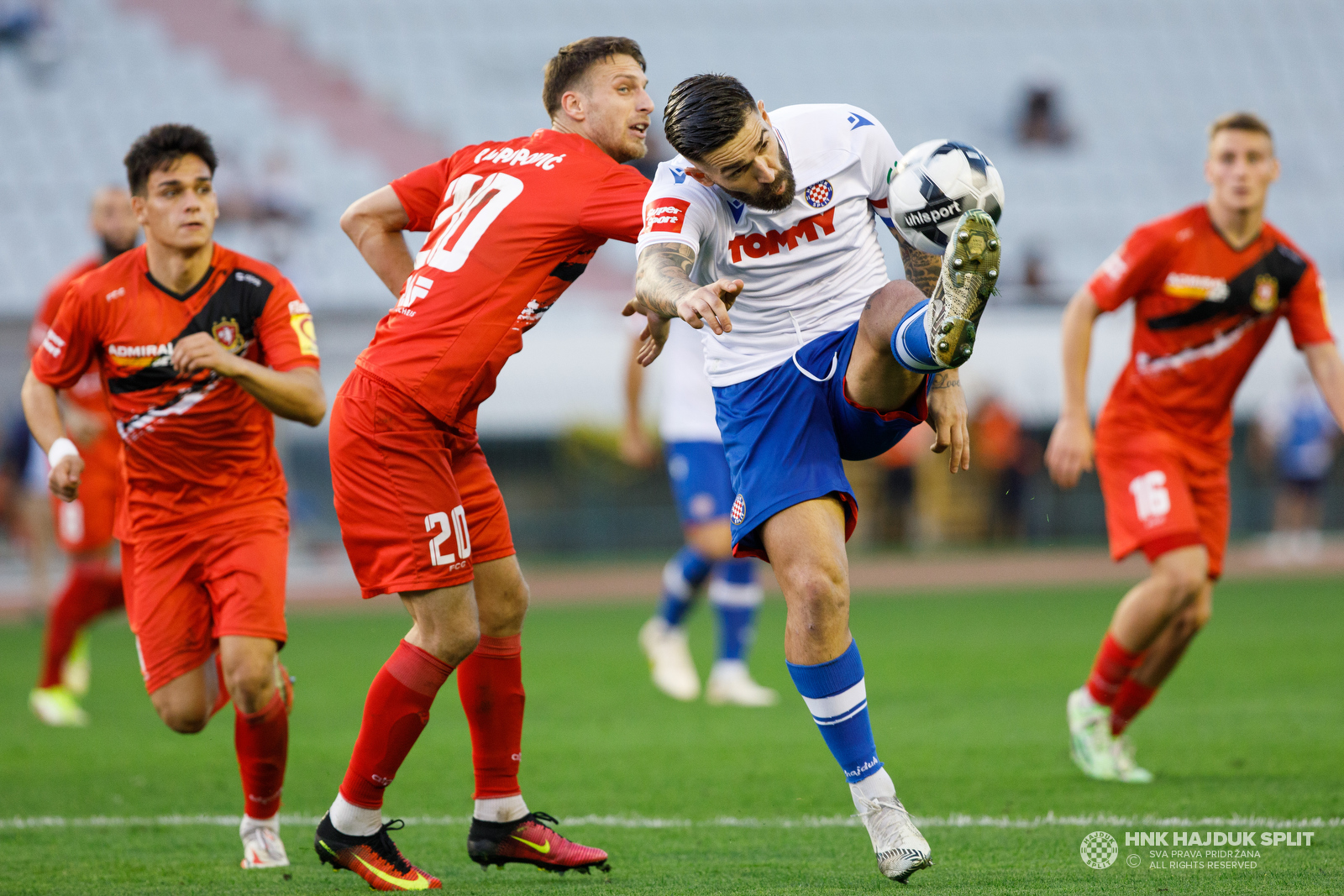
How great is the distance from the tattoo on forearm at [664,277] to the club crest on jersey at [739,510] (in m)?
0.67

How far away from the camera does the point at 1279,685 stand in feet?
27.9

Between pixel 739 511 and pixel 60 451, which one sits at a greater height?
pixel 60 451

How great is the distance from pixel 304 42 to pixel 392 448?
23.4 m

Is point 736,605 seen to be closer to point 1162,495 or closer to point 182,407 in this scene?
point 1162,495

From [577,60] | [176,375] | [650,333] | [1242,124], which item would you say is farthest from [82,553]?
[1242,124]

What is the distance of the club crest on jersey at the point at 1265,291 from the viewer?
19.9 ft

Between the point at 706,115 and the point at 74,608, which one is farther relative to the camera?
the point at 74,608

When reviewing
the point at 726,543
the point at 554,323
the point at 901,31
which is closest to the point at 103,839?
the point at 726,543

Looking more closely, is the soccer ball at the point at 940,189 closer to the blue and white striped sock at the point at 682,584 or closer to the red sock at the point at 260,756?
the red sock at the point at 260,756

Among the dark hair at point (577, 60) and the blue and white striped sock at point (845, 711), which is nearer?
→ the blue and white striped sock at point (845, 711)

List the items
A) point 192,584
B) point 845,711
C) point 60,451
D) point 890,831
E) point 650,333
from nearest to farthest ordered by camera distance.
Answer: point 890,831 → point 845,711 → point 650,333 → point 60,451 → point 192,584

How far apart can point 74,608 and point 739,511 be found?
5.37m

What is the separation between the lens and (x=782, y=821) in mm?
5223

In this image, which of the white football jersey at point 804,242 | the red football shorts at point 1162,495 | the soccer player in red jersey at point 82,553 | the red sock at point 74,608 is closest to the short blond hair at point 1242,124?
the red football shorts at point 1162,495
